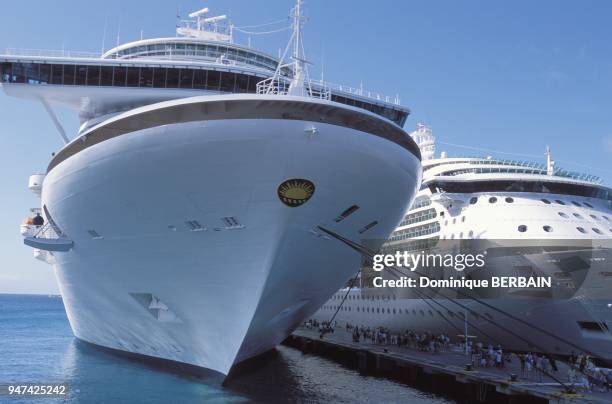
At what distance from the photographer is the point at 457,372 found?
18.3 m

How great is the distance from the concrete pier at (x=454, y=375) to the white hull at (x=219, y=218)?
224 inches

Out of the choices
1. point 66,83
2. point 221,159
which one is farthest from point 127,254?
point 66,83

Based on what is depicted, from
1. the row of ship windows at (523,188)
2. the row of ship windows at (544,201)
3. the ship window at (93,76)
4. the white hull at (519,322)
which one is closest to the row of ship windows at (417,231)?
the row of ship windows at (523,188)

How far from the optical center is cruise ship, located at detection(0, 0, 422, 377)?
11891 millimetres

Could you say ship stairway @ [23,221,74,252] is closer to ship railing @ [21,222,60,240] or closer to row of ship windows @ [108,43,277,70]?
ship railing @ [21,222,60,240]

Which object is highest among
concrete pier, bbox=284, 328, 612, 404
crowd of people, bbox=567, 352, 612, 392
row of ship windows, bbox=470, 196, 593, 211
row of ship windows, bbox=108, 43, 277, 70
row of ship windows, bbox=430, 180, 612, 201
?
row of ship windows, bbox=108, 43, 277, 70

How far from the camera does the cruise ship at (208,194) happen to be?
11.9 meters

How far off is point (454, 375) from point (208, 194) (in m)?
11.2

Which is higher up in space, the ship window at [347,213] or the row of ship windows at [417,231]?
the row of ship windows at [417,231]

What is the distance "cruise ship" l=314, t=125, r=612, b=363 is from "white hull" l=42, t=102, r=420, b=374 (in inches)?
305

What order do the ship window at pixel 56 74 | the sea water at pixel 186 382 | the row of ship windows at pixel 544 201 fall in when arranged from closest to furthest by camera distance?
the sea water at pixel 186 382, the ship window at pixel 56 74, the row of ship windows at pixel 544 201

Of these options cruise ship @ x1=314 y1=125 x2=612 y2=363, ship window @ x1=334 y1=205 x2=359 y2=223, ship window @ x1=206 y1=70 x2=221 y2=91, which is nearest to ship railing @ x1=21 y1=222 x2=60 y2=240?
ship window @ x1=206 y1=70 x2=221 y2=91

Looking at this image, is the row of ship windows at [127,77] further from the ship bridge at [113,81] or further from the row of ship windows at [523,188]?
the row of ship windows at [523,188]

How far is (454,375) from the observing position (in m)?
18.6
